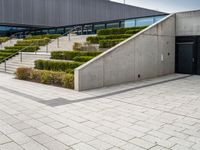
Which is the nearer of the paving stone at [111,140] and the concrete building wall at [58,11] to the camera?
the paving stone at [111,140]

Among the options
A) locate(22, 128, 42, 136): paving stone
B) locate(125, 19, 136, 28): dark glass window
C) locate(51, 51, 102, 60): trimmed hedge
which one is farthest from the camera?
locate(125, 19, 136, 28): dark glass window

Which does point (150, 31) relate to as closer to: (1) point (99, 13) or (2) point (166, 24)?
(2) point (166, 24)

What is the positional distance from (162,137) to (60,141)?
2.18 metres

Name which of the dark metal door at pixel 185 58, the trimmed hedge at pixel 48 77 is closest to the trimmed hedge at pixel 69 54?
the trimmed hedge at pixel 48 77

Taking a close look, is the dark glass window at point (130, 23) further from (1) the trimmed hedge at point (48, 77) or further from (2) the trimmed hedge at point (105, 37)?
(1) the trimmed hedge at point (48, 77)

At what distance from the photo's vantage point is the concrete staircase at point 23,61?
1669cm

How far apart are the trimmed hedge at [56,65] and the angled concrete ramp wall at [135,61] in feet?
5.03

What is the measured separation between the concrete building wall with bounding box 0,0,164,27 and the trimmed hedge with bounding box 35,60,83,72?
21273 millimetres

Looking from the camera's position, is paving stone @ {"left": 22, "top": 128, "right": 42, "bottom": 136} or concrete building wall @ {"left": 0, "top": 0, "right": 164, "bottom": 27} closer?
paving stone @ {"left": 22, "top": 128, "right": 42, "bottom": 136}

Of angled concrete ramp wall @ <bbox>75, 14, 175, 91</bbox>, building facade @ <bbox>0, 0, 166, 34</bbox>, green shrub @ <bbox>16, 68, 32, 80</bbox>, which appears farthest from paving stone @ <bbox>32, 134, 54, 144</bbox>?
building facade @ <bbox>0, 0, 166, 34</bbox>

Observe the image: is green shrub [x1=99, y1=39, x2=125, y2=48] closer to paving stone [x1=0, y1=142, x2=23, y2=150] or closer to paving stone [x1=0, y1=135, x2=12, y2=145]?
paving stone [x1=0, y1=135, x2=12, y2=145]

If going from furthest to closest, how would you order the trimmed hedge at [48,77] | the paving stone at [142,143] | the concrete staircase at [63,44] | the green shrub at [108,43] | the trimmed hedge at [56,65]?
the concrete staircase at [63,44]
the green shrub at [108,43]
the trimmed hedge at [56,65]
the trimmed hedge at [48,77]
the paving stone at [142,143]

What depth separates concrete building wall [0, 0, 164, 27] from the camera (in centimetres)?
3284

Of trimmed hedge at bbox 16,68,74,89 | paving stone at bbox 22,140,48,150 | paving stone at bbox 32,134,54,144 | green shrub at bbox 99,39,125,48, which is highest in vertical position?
green shrub at bbox 99,39,125,48
